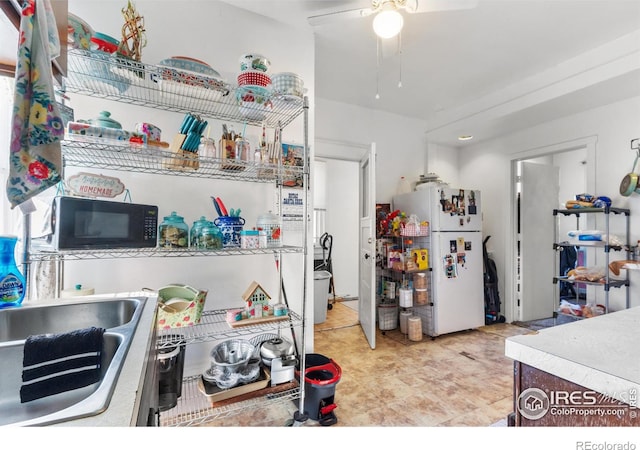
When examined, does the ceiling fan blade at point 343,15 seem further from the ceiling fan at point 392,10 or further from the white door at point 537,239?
the white door at point 537,239

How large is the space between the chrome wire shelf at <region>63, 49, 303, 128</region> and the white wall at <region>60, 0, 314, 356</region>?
0.10 m

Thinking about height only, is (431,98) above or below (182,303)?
above

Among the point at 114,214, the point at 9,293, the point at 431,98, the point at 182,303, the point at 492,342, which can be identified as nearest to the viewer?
the point at 9,293

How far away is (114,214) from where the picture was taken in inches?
50.8

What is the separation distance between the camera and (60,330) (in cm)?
100

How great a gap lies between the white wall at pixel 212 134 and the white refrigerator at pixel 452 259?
1.73 meters

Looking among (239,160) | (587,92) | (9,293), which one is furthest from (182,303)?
(587,92)

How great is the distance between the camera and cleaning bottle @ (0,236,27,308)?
910mm

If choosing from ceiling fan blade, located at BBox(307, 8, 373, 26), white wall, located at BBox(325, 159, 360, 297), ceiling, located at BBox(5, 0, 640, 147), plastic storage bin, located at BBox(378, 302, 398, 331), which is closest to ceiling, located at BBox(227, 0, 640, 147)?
ceiling, located at BBox(5, 0, 640, 147)

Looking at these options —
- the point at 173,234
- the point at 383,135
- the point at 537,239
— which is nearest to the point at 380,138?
the point at 383,135

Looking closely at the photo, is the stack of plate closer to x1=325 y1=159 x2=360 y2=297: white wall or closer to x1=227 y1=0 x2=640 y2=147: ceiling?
x1=227 y1=0 x2=640 y2=147: ceiling

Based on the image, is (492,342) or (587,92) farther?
(492,342)
